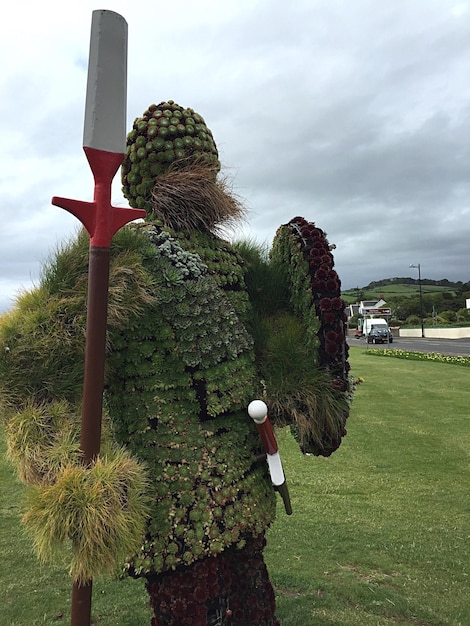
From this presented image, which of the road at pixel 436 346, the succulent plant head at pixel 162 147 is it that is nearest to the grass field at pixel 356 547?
the succulent plant head at pixel 162 147

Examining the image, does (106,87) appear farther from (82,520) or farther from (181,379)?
(82,520)

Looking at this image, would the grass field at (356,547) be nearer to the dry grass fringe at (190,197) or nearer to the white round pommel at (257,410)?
the white round pommel at (257,410)

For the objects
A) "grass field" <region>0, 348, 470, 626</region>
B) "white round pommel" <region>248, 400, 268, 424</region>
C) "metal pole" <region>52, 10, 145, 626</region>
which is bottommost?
"grass field" <region>0, 348, 470, 626</region>

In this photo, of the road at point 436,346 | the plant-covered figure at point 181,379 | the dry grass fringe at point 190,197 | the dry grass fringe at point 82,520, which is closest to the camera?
the dry grass fringe at point 82,520

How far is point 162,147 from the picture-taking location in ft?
7.07

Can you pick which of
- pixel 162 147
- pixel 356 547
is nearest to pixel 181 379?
pixel 162 147

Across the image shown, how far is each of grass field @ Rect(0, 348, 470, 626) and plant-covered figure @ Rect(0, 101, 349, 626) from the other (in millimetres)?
459

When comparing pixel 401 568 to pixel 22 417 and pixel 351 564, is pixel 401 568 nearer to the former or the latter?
pixel 351 564

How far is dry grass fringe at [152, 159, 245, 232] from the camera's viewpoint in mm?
2094

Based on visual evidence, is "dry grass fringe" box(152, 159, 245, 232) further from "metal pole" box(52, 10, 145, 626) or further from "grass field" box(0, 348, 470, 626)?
"grass field" box(0, 348, 470, 626)

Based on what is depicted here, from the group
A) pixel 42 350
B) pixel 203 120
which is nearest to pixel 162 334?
pixel 42 350

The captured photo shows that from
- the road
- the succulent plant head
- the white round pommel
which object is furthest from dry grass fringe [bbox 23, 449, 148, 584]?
the road

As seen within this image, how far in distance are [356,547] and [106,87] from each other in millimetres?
3811

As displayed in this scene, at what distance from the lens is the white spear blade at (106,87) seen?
1561 millimetres
